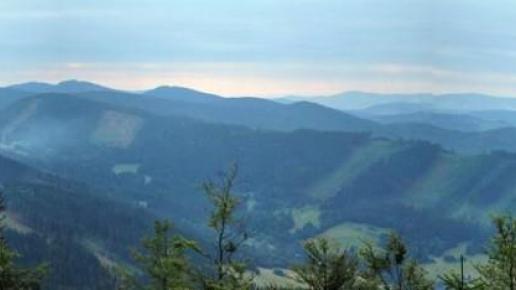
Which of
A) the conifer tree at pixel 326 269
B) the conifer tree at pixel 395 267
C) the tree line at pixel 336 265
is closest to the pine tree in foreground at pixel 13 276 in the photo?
the tree line at pixel 336 265

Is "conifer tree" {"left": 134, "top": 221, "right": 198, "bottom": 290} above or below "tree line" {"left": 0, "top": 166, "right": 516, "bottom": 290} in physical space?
below

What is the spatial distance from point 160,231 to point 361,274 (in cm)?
1600

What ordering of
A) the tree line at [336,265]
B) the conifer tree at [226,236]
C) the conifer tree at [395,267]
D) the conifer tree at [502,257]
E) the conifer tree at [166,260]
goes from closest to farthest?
the conifer tree at [395,267]
the tree line at [336,265]
the conifer tree at [502,257]
the conifer tree at [226,236]
the conifer tree at [166,260]

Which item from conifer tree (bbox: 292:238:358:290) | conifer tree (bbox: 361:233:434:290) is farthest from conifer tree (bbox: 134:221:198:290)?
conifer tree (bbox: 361:233:434:290)

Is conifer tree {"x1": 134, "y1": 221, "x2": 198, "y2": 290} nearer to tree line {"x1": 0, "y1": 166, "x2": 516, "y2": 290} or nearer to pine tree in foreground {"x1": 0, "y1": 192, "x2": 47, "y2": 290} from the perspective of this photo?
tree line {"x1": 0, "y1": 166, "x2": 516, "y2": 290}

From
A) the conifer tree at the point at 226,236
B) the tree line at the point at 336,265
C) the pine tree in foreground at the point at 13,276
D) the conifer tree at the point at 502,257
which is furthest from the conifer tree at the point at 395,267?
the pine tree in foreground at the point at 13,276

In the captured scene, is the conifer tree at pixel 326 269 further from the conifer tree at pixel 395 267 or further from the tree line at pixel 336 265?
the conifer tree at pixel 395 267

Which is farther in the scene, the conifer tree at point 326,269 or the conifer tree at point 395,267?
the conifer tree at point 326,269

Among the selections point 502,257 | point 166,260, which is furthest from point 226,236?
point 502,257

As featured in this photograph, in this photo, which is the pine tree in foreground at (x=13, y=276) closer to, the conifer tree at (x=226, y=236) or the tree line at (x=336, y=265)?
the tree line at (x=336, y=265)

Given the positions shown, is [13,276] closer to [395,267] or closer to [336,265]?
[336,265]

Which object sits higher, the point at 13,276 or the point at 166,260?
the point at 166,260

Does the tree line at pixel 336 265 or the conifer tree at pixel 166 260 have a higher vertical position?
the tree line at pixel 336 265

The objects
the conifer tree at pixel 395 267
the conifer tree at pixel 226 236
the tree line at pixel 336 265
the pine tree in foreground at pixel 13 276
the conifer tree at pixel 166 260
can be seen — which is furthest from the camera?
the pine tree in foreground at pixel 13 276
